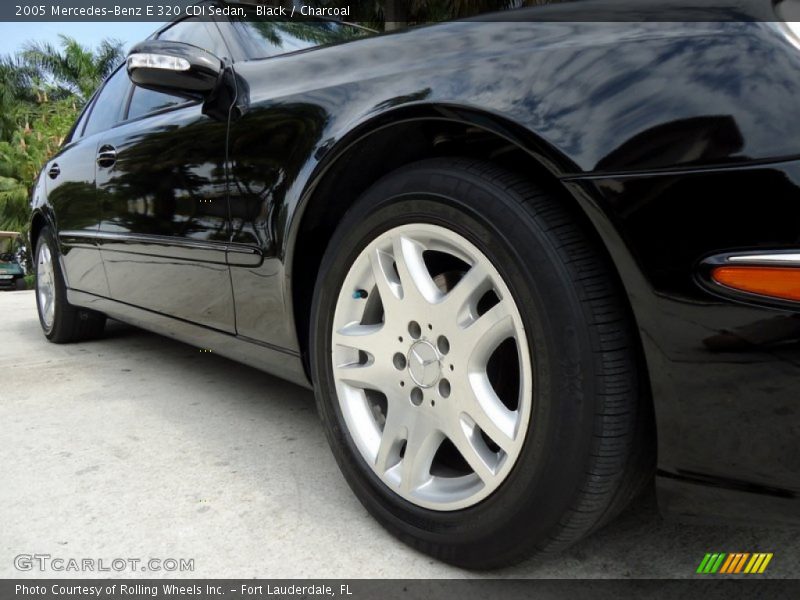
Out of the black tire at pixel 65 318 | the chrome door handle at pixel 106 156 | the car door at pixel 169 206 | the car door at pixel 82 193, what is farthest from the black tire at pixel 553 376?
the black tire at pixel 65 318

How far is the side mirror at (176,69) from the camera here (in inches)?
72.8

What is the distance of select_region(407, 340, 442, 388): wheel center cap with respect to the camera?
133 cm

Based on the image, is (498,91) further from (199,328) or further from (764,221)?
(199,328)

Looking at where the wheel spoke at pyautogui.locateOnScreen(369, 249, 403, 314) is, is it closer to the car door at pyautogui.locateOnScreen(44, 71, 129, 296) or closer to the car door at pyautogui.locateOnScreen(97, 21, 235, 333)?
the car door at pyautogui.locateOnScreen(97, 21, 235, 333)

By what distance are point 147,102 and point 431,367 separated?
1.96 m

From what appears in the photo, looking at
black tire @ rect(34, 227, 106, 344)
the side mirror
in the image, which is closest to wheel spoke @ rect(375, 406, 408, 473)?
the side mirror

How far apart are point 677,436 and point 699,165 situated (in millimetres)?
413

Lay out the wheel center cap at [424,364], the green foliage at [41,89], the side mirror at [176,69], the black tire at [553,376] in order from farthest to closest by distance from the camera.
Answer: the green foliage at [41,89]
the side mirror at [176,69]
the wheel center cap at [424,364]
the black tire at [553,376]

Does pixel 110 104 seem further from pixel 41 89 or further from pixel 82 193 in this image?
pixel 41 89

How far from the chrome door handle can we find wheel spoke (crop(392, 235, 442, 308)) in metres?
1.74

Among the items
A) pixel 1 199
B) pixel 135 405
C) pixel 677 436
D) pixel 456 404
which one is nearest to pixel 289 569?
pixel 456 404

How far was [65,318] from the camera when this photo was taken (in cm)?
355
